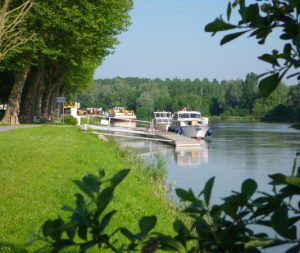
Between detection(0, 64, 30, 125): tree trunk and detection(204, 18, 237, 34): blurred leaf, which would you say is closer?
detection(204, 18, 237, 34): blurred leaf

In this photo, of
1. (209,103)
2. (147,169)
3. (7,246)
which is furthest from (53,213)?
(209,103)

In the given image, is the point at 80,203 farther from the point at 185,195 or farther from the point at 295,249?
the point at 295,249

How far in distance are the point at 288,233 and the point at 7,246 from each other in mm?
5603

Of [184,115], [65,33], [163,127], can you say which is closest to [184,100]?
[163,127]

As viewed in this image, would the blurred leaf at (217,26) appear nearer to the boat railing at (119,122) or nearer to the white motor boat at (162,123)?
the boat railing at (119,122)

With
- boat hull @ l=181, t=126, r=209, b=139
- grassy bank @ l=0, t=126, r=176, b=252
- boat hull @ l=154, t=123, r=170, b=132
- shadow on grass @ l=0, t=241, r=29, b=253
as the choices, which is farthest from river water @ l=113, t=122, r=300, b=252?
boat hull @ l=154, t=123, r=170, b=132

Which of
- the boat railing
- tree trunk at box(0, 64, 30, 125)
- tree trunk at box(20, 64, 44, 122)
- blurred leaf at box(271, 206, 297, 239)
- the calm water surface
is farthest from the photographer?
the boat railing

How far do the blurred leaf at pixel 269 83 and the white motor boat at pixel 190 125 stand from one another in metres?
43.1

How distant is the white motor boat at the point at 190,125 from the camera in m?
45.2

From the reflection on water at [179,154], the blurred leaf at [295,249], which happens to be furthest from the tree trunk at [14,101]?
the blurred leaf at [295,249]

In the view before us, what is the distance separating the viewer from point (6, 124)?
33.8 meters

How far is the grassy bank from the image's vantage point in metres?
8.18

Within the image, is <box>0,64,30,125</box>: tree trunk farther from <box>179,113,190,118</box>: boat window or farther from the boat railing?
<box>179,113,190,118</box>: boat window

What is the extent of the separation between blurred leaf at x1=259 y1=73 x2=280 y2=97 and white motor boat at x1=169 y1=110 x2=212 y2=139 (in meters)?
43.1
